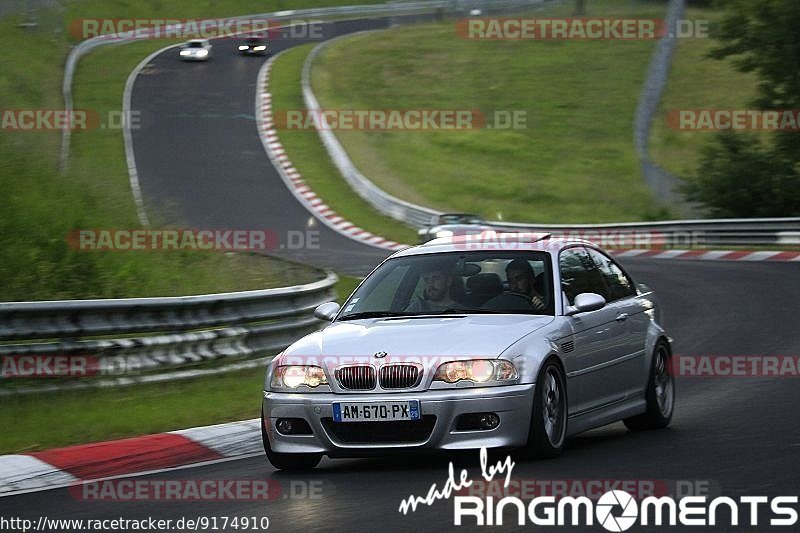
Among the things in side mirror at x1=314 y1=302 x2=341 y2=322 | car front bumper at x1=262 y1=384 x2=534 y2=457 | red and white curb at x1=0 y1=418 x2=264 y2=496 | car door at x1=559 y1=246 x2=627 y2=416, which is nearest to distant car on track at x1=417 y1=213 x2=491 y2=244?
car door at x1=559 y1=246 x2=627 y2=416

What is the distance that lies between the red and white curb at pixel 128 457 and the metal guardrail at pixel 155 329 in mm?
1859

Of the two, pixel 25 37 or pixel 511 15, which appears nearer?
pixel 25 37

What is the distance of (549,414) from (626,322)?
5.45 feet

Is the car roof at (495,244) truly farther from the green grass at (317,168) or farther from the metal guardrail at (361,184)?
the metal guardrail at (361,184)

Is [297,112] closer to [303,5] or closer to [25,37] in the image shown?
[25,37]

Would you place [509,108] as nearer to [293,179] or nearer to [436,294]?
[293,179]

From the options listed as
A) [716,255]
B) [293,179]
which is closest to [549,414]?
[716,255]

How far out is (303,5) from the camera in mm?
78750

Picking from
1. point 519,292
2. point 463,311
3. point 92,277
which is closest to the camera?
point 463,311

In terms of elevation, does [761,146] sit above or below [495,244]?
below

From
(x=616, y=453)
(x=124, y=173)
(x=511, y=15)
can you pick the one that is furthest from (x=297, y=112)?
(x=616, y=453)

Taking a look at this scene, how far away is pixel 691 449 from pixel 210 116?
42.9 metres

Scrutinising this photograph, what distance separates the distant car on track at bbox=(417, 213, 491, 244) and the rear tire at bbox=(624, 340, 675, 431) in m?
21.8

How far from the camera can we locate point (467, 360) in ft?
27.0
